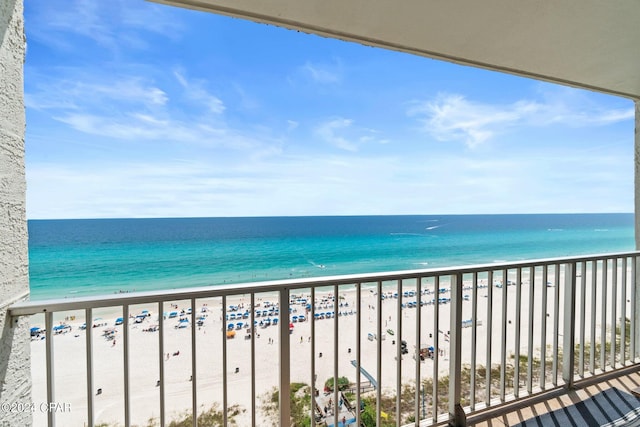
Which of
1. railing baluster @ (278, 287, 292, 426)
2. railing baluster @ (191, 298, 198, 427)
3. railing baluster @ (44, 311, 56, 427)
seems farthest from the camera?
railing baluster @ (278, 287, 292, 426)

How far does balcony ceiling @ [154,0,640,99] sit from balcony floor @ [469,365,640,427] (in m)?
2.16

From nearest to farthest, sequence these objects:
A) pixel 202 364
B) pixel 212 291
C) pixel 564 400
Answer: pixel 212 291
pixel 564 400
pixel 202 364

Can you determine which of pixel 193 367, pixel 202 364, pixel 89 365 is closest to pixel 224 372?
pixel 193 367

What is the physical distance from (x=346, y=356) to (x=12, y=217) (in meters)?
6.75

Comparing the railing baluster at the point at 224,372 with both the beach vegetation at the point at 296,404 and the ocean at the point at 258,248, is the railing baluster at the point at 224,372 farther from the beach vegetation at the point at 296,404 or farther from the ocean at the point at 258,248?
the ocean at the point at 258,248

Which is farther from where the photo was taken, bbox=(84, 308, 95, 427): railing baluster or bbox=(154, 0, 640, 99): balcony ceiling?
bbox=(154, 0, 640, 99): balcony ceiling

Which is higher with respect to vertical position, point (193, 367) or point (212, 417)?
point (193, 367)

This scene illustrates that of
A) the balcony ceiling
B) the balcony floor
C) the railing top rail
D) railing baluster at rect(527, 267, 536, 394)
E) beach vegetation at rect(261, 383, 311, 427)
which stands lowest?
beach vegetation at rect(261, 383, 311, 427)

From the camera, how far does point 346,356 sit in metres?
6.57

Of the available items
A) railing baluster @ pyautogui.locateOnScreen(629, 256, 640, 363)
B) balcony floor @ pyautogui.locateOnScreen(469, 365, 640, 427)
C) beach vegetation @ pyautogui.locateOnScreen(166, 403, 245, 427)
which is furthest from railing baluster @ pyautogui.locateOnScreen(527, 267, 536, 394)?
beach vegetation @ pyautogui.locateOnScreen(166, 403, 245, 427)

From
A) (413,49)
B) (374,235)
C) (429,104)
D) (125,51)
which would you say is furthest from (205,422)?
(374,235)

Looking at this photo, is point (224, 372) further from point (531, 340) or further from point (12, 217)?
point (531, 340)

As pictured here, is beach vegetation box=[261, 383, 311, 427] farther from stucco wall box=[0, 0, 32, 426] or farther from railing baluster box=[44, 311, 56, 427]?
stucco wall box=[0, 0, 32, 426]

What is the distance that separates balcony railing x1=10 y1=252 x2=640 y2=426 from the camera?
3.85 feet
